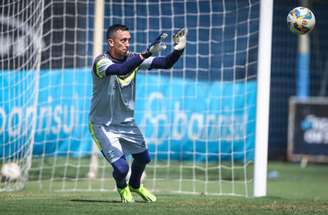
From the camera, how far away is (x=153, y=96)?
651 inches

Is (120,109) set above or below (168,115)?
above

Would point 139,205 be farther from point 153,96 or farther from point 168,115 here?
point 168,115

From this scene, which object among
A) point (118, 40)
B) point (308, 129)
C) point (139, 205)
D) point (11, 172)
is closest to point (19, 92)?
point (11, 172)

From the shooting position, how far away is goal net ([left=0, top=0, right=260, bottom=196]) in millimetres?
13078

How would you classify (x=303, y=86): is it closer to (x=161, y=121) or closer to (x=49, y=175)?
(x=161, y=121)

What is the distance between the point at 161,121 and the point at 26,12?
4497mm

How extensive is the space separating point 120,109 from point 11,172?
11.1 feet

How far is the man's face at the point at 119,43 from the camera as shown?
32.3 ft

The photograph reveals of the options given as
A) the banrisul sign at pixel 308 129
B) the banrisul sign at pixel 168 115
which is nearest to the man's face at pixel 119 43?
the banrisul sign at pixel 168 115

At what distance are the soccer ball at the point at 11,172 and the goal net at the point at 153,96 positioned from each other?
156mm

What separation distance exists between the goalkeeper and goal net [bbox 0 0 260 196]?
2.47 metres

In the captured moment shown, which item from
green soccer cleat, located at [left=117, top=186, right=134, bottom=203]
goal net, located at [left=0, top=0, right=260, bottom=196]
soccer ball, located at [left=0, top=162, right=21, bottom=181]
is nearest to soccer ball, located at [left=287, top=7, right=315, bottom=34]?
goal net, located at [left=0, top=0, right=260, bottom=196]

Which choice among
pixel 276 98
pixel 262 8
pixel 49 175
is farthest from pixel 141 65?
pixel 276 98

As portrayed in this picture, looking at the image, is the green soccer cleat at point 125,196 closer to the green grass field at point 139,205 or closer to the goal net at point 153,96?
the green grass field at point 139,205
